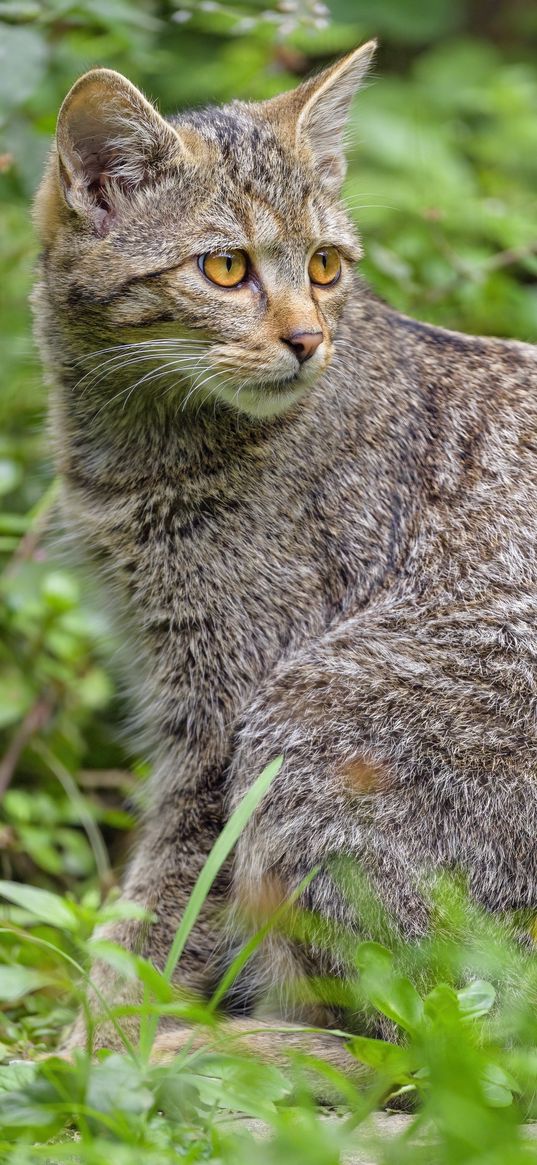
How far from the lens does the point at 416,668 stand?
367 centimetres

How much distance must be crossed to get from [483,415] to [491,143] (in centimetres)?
432

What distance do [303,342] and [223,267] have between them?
0.33 meters

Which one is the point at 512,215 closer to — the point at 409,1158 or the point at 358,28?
the point at 358,28

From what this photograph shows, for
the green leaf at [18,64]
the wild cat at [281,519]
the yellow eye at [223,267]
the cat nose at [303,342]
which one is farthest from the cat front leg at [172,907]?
the green leaf at [18,64]

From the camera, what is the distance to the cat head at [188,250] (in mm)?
3564

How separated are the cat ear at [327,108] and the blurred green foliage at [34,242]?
44cm

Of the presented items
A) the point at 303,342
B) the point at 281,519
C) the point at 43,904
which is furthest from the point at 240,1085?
the point at 303,342

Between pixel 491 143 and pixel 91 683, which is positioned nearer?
pixel 91 683

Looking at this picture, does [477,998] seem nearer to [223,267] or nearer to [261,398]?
[261,398]

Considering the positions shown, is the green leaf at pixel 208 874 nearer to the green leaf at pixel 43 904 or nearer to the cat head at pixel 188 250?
the green leaf at pixel 43 904

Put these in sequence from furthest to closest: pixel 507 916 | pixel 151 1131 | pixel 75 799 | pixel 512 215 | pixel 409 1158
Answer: pixel 512 215 → pixel 75 799 → pixel 507 916 → pixel 151 1131 → pixel 409 1158

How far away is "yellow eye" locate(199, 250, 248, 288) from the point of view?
3.60m

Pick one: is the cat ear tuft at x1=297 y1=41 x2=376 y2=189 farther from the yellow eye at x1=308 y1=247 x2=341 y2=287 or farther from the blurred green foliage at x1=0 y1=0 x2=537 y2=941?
the blurred green foliage at x1=0 y1=0 x2=537 y2=941

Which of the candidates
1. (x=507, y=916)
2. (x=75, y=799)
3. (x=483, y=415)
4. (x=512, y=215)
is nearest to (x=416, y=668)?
(x=507, y=916)
